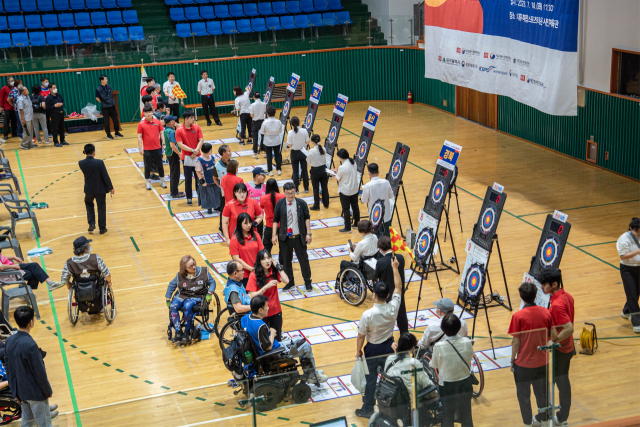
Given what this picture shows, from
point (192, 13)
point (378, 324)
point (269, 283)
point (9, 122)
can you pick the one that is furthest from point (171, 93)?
point (378, 324)

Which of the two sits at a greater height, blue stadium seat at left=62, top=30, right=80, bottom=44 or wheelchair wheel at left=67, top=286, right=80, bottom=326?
blue stadium seat at left=62, top=30, right=80, bottom=44

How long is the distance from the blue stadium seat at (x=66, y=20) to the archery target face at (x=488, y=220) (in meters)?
19.7

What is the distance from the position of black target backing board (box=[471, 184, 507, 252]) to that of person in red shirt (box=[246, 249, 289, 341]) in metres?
2.54

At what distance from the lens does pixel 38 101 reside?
20.0 metres

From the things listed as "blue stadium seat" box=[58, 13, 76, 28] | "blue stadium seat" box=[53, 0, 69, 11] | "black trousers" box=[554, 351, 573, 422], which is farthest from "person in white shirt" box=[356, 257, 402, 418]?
"blue stadium seat" box=[53, 0, 69, 11]

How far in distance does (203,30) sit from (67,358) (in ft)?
58.0

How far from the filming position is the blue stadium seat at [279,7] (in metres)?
25.9

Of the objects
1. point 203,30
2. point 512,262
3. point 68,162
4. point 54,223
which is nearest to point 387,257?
point 512,262

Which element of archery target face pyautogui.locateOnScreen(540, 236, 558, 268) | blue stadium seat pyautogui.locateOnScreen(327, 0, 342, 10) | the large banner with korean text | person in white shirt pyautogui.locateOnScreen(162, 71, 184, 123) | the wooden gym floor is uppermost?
blue stadium seat pyautogui.locateOnScreen(327, 0, 342, 10)

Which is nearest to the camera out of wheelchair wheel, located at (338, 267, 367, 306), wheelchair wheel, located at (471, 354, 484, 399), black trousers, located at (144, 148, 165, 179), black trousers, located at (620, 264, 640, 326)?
wheelchair wheel, located at (471, 354, 484, 399)

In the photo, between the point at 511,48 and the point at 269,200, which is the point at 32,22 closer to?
the point at 511,48

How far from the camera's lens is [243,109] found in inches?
729

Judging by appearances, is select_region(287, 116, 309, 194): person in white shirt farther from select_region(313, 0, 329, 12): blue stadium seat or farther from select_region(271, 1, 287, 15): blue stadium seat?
select_region(313, 0, 329, 12): blue stadium seat

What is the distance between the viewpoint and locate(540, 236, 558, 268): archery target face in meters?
8.26
